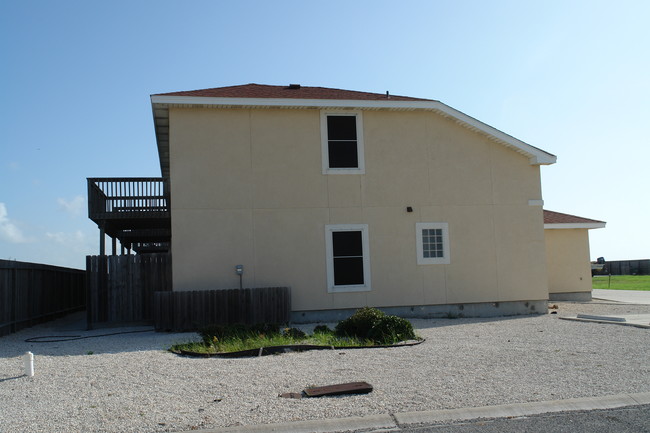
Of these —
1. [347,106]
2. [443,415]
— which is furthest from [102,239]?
[443,415]

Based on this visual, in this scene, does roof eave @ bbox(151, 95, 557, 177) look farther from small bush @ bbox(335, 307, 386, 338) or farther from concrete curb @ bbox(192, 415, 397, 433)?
concrete curb @ bbox(192, 415, 397, 433)

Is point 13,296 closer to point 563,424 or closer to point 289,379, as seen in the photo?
point 289,379

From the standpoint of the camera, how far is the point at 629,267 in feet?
163

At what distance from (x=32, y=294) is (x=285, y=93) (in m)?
8.83

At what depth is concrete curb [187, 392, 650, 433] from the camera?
19.0 ft

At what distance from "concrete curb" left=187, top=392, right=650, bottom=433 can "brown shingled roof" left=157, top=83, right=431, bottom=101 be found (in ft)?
35.8

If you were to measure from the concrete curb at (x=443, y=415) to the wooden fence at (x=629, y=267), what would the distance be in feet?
145

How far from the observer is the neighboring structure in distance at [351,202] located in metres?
15.1

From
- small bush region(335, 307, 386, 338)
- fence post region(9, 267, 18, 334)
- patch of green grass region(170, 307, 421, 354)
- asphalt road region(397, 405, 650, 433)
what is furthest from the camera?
fence post region(9, 267, 18, 334)

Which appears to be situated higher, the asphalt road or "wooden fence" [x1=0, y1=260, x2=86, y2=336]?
"wooden fence" [x1=0, y1=260, x2=86, y2=336]

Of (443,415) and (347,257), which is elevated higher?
(347,257)

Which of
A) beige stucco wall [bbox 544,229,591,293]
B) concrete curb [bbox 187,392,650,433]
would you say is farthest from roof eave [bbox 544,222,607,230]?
concrete curb [bbox 187,392,650,433]

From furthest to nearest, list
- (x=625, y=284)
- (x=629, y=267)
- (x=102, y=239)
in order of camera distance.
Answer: (x=629, y=267) < (x=625, y=284) < (x=102, y=239)

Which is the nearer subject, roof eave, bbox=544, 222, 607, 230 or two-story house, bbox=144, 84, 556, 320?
two-story house, bbox=144, 84, 556, 320
